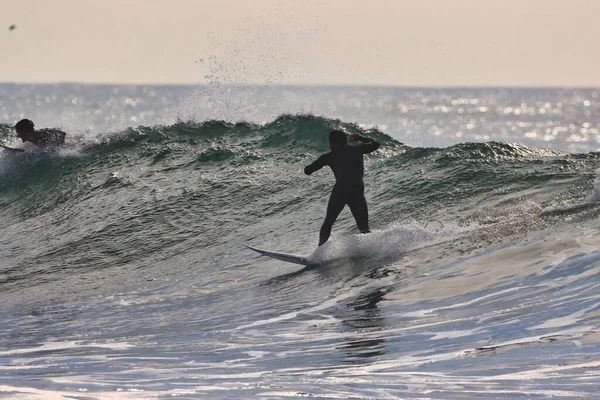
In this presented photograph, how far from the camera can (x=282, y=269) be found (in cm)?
1127

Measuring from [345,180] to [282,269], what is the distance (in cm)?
126

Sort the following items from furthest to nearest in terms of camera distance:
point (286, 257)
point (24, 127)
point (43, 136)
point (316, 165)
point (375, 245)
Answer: point (43, 136) → point (24, 127) → point (286, 257) → point (375, 245) → point (316, 165)

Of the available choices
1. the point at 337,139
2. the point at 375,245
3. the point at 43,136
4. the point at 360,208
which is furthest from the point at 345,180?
the point at 43,136

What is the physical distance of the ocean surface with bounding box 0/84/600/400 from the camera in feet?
24.0

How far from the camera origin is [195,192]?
1563cm

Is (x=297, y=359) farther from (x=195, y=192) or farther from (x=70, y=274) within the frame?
(x=195, y=192)

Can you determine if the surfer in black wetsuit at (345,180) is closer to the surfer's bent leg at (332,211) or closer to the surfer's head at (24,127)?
the surfer's bent leg at (332,211)

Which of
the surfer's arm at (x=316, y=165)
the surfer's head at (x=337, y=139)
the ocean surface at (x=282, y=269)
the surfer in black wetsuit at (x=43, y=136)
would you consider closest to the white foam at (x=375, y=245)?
the ocean surface at (x=282, y=269)

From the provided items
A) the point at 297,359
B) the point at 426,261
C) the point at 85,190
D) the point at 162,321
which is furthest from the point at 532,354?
the point at 85,190

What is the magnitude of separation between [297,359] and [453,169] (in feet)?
24.6

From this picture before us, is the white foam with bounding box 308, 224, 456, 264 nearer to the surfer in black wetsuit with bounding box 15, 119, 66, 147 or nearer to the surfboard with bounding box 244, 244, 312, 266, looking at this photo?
the surfboard with bounding box 244, 244, 312, 266

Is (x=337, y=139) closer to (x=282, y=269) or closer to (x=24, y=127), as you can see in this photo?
(x=282, y=269)

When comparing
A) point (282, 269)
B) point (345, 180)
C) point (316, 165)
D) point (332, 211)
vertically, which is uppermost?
point (316, 165)

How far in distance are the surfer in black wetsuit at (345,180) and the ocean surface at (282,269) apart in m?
0.27
